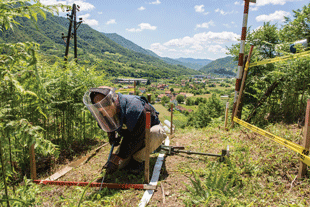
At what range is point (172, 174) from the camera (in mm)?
3549

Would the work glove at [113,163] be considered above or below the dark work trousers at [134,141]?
below

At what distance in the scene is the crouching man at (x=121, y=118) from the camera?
3131 mm

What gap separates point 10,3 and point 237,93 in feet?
20.2

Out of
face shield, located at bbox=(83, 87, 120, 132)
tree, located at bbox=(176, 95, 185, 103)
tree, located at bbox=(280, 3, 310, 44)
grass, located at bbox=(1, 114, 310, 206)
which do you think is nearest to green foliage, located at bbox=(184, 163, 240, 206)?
grass, located at bbox=(1, 114, 310, 206)

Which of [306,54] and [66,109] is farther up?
[306,54]

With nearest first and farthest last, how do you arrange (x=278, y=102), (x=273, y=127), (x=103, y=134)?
(x=273, y=127), (x=278, y=102), (x=103, y=134)

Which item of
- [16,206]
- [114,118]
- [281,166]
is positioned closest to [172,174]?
[114,118]

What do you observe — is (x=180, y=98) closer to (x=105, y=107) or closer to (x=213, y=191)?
(x=105, y=107)

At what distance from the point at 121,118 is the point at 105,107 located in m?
0.34

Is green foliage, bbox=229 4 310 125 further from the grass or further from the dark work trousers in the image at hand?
the dark work trousers

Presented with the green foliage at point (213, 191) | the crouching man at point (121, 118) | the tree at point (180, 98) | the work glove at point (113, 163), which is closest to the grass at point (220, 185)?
the green foliage at point (213, 191)

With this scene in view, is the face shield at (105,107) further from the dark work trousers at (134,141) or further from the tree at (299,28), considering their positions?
the tree at (299,28)

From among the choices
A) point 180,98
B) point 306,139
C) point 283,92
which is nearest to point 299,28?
point 283,92

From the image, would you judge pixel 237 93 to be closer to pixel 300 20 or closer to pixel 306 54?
pixel 306 54
